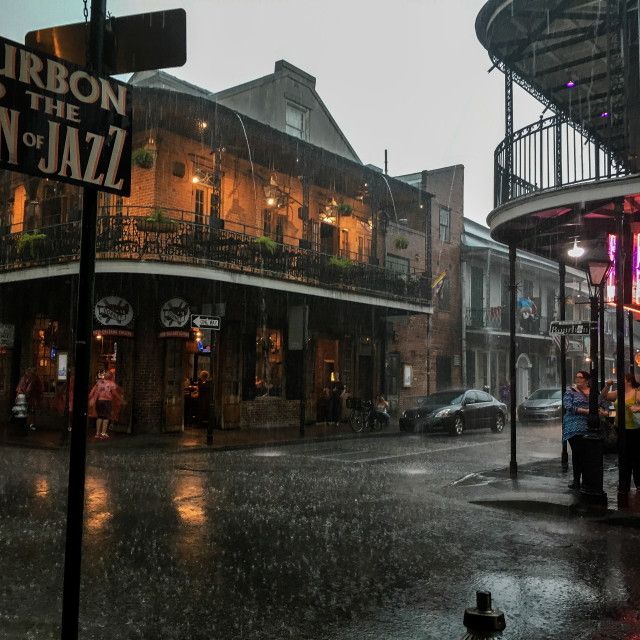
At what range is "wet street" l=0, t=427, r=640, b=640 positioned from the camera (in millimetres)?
4652

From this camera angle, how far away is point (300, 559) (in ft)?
20.3

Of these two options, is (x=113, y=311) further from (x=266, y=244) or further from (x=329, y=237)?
(x=329, y=237)

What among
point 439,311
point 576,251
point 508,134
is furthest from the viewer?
point 439,311

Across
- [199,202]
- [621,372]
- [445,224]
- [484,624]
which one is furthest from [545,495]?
[445,224]

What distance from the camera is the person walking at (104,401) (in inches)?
651

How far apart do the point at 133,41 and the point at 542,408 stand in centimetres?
2551

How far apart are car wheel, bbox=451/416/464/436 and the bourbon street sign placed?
18192mm

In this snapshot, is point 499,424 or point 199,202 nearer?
point 199,202

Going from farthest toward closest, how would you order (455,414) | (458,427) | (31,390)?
(458,427) < (455,414) < (31,390)

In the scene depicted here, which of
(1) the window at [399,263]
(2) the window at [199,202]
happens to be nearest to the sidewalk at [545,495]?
(2) the window at [199,202]

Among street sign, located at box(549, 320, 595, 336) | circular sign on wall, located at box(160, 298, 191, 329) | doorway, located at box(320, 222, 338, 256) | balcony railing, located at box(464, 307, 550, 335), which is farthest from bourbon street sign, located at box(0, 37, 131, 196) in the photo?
balcony railing, located at box(464, 307, 550, 335)

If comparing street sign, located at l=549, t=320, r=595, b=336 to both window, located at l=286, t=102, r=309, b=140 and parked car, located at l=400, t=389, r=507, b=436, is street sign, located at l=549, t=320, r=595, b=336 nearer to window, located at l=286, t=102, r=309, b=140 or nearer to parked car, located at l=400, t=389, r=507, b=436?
parked car, located at l=400, t=389, r=507, b=436

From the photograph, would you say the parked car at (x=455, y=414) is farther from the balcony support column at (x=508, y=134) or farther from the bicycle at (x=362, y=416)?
the balcony support column at (x=508, y=134)

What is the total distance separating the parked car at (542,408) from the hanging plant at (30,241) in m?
18.9
